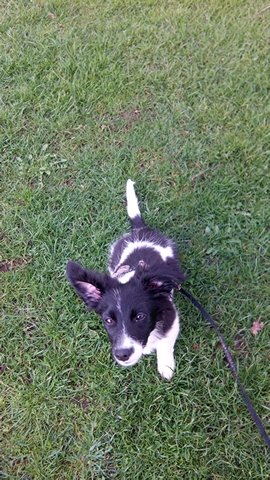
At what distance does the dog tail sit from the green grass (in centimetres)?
23

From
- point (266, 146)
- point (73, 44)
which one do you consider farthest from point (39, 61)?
point (266, 146)

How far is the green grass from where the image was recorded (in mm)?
2859

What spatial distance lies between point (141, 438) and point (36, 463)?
0.65 meters

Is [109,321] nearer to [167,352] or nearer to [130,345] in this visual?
[130,345]

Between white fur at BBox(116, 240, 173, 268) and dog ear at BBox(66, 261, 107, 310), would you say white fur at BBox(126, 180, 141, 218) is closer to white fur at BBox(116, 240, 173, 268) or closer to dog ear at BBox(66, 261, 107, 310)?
white fur at BBox(116, 240, 173, 268)

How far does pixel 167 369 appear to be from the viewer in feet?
9.64

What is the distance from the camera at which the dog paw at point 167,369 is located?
2.93 metres

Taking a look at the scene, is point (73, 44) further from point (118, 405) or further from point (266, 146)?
point (118, 405)

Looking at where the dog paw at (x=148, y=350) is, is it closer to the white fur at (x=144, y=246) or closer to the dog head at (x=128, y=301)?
the dog head at (x=128, y=301)

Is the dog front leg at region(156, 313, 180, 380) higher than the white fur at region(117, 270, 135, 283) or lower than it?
lower

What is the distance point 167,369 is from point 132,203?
1.16m

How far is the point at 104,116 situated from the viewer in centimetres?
411

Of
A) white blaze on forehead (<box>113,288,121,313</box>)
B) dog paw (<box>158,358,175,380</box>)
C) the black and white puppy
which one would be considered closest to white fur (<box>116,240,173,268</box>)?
the black and white puppy

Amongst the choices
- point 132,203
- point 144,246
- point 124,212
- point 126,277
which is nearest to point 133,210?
point 132,203
